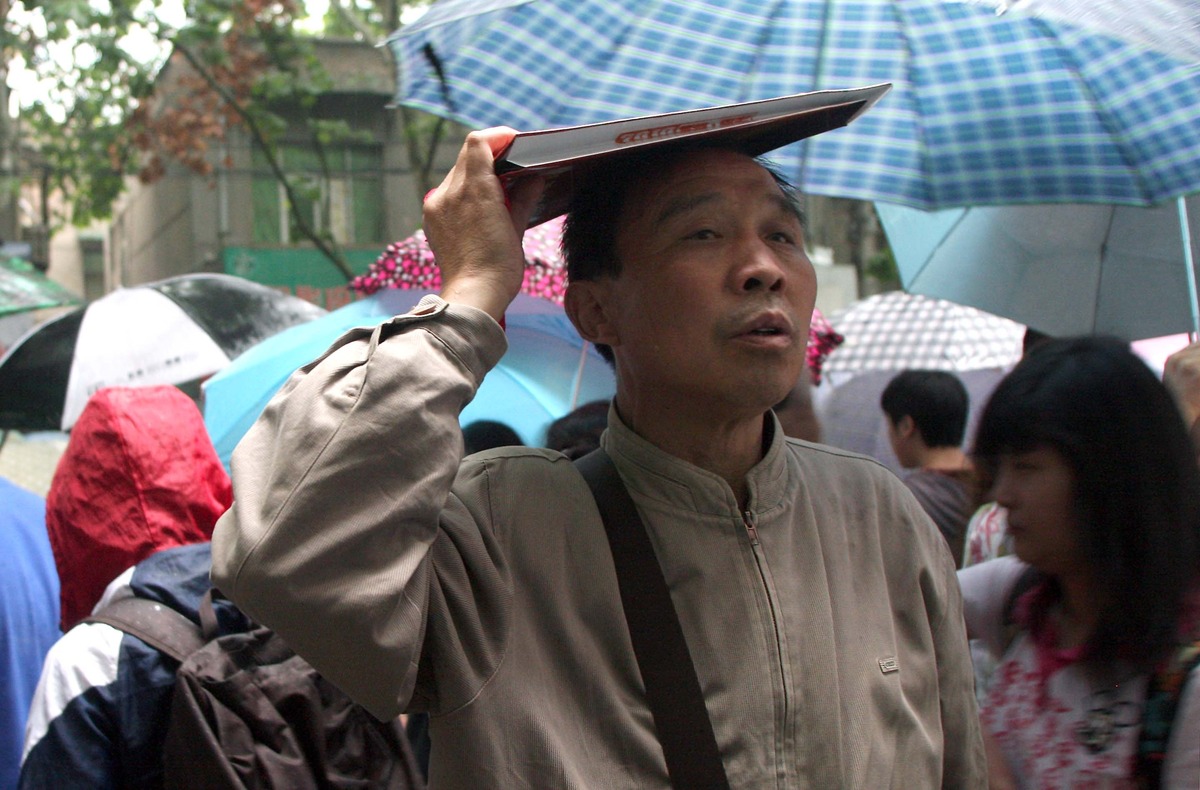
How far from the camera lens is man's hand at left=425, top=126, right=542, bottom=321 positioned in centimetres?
155

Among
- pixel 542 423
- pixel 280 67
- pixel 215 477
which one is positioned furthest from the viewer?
pixel 280 67

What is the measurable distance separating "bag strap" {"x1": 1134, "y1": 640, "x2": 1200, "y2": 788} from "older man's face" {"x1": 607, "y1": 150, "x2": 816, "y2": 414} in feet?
2.40

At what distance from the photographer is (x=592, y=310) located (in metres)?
1.89

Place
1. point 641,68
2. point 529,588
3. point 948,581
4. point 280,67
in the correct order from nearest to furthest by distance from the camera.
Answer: point 529,588 → point 948,581 → point 641,68 → point 280,67

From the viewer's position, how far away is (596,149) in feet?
4.97

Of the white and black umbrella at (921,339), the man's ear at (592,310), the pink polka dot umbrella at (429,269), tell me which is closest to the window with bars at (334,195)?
the white and black umbrella at (921,339)

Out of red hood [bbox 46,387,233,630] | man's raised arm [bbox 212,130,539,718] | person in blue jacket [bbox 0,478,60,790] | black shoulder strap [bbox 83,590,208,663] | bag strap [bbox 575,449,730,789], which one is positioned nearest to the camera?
man's raised arm [bbox 212,130,539,718]

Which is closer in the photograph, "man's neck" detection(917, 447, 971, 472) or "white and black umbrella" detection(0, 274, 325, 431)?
"man's neck" detection(917, 447, 971, 472)

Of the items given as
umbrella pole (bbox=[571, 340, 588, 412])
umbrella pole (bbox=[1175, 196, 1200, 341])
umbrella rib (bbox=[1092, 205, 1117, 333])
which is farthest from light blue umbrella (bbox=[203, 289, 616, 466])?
umbrella pole (bbox=[1175, 196, 1200, 341])

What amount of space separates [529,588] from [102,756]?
1.14m

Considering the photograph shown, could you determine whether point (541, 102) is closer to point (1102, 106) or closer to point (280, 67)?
point (1102, 106)

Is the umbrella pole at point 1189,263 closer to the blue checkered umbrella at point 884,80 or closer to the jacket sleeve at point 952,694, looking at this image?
the blue checkered umbrella at point 884,80

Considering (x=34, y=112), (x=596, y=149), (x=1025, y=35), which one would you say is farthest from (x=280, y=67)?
(x=596, y=149)

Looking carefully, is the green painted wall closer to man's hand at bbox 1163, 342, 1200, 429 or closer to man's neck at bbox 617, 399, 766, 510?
man's hand at bbox 1163, 342, 1200, 429
